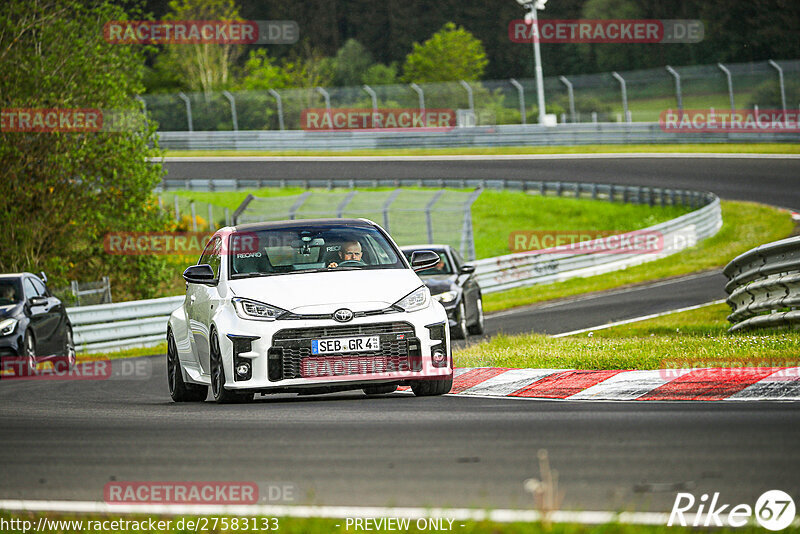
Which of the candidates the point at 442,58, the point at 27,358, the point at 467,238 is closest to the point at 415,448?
the point at 27,358

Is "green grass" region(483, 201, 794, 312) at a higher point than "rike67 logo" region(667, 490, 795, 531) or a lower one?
lower

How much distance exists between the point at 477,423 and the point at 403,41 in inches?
4169

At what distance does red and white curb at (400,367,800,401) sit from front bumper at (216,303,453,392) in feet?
3.27

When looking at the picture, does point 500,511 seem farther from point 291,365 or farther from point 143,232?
point 143,232

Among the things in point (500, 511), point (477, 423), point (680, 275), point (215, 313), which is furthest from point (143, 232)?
point (500, 511)

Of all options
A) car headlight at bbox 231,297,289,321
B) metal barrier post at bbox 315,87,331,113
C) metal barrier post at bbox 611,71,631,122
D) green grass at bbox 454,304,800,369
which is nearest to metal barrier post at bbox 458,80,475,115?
metal barrier post at bbox 315,87,331,113

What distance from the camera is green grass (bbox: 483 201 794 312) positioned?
90.0 feet

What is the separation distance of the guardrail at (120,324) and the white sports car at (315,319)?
1276cm

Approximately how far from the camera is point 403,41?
111 metres

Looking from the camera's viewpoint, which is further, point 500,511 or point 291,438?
point 291,438

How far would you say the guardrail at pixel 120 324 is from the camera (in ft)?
74.1

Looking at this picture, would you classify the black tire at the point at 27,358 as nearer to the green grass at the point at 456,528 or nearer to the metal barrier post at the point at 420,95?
the green grass at the point at 456,528

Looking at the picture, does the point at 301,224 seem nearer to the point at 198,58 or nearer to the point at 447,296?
the point at 447,296

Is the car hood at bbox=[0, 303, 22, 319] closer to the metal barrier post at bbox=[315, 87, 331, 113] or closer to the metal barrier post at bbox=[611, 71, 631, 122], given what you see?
the metal barrier post at bbox=[611, 71, 631, 122]
